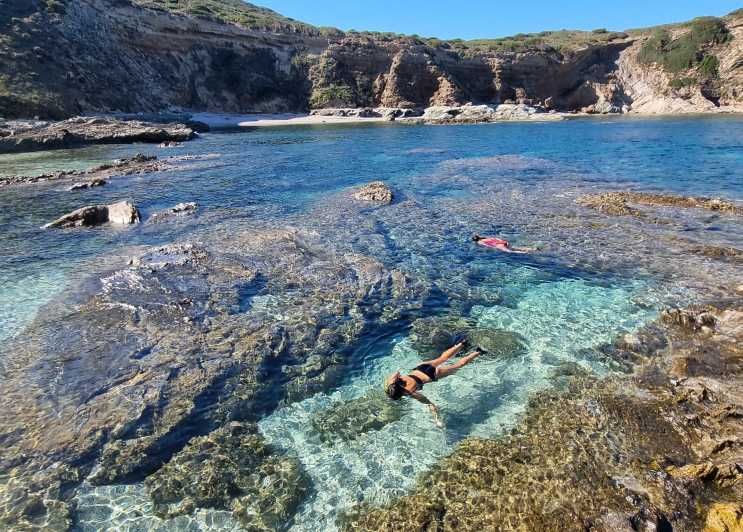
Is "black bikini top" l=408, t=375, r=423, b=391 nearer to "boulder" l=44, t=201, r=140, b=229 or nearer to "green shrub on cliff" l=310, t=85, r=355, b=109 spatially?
"boulder" l=44, t=201, r=140, b=229

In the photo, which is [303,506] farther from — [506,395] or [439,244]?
[439,244]

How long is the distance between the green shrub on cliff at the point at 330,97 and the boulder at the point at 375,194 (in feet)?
221

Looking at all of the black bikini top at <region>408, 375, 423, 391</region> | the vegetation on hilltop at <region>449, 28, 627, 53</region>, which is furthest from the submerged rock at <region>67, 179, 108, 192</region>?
the vegetation on hilltop at <region>449, 28, 627, 53</region>

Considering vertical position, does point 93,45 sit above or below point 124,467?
above

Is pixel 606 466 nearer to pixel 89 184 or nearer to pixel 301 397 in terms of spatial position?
pixel 301 397

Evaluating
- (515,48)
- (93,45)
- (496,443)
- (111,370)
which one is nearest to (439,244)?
(496,443)

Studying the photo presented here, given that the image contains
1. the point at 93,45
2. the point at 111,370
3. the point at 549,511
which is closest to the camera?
the point at 549,511

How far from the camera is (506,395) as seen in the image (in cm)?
664

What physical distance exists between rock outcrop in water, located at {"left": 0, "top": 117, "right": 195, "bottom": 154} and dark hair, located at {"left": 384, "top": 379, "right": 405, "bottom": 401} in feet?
133

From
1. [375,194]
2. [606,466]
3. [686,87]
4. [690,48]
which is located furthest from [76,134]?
[690,48]

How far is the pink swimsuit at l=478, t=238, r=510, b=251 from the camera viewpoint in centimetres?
1254

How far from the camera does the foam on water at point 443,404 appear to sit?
206 inches

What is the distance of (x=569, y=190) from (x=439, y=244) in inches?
402

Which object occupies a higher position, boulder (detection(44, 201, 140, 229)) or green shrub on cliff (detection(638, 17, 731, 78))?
green shrub on cliff (detection(638, 17, 731, 78))
